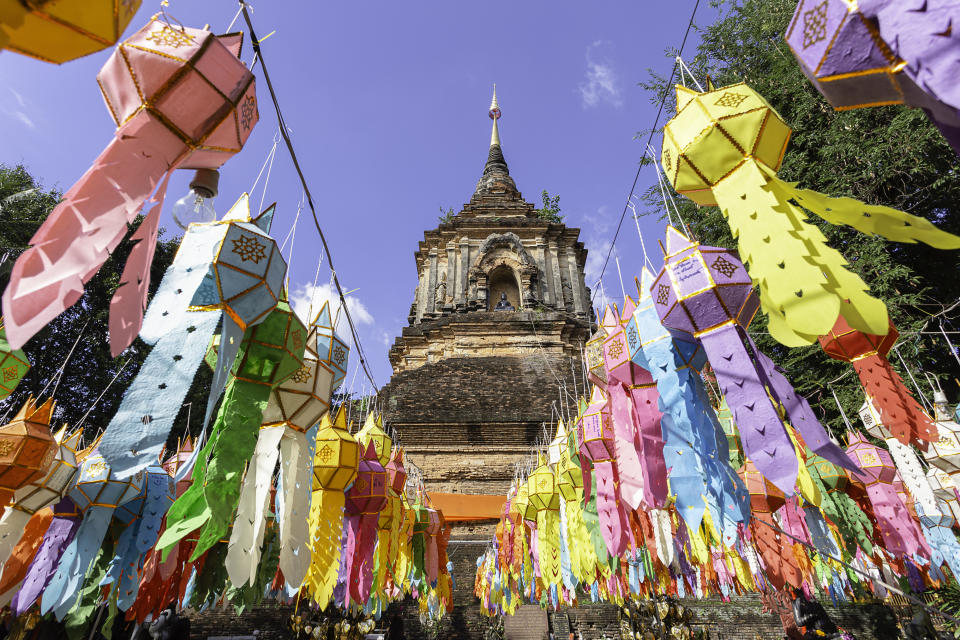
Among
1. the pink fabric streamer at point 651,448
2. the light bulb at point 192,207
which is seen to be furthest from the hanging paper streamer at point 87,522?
the pink fabric streamer at point 651,448

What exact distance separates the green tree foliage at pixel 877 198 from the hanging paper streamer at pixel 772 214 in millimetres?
4596

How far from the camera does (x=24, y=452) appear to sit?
319cm

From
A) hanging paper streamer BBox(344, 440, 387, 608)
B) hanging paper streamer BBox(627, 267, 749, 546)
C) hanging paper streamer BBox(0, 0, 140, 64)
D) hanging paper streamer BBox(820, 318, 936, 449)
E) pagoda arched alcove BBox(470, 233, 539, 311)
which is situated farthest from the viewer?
pagoda arched alcove BBox(470, 233, 539, 311)

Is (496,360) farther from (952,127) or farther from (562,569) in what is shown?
(952,127)

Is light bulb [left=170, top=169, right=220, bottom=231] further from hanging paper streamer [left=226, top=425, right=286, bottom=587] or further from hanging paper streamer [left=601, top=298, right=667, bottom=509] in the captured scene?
hanging paper streamer [left=601, top=298, right=667, bottom=509]

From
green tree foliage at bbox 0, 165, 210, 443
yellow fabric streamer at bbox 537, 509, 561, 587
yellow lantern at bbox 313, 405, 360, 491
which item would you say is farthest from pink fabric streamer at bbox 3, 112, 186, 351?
green tree foliage at bbox 0, 165, 210, 443

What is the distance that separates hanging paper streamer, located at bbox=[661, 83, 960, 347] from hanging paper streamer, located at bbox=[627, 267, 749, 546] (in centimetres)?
66

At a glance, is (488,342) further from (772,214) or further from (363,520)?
(772,214)

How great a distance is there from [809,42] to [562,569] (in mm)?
4401

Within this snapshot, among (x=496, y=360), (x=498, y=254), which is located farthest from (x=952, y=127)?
(x=498, y=254)

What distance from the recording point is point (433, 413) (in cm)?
A: 952

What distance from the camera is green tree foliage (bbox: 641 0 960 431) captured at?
5.84 meters

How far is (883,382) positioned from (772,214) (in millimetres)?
1258

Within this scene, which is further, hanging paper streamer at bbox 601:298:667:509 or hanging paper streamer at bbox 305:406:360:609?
hanging paper streamer at bbox 305:406:360:609
